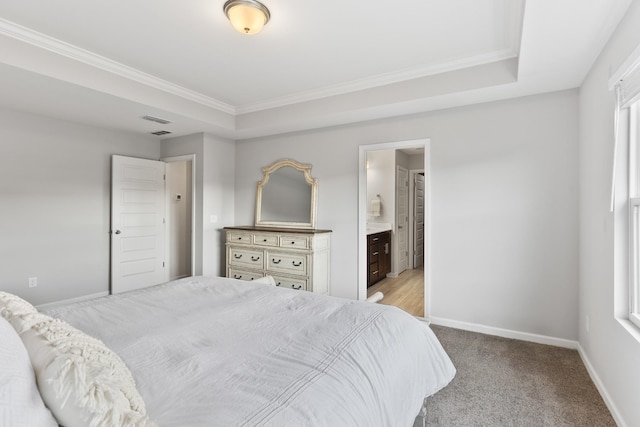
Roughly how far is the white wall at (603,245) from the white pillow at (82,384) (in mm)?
2217

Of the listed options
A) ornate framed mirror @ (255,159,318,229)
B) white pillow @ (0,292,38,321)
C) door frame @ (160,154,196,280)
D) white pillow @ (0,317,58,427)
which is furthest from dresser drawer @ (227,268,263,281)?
white pillow @ (0,317,58,427)

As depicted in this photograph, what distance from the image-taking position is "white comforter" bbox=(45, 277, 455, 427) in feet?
3.09

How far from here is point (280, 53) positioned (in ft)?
9.19

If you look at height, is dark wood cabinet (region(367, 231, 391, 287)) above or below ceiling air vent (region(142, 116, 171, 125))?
below

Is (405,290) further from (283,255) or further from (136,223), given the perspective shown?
(136,223)

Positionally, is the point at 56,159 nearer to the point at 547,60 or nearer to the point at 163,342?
the point at 163,342

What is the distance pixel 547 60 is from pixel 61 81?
12.6ft

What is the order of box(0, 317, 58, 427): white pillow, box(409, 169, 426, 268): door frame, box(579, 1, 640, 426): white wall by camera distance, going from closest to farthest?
box(0, 317, 58, 427): white pillow < box(579, 1, 640, 426): white wall < box(409, 169, 426, 268): door frame

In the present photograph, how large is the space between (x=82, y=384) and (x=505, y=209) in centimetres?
336

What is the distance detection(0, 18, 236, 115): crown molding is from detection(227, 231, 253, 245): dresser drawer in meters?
1.70

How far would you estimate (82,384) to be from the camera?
2.38 ft

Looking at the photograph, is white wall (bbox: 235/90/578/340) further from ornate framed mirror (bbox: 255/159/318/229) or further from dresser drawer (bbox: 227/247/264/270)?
dresser drawer (bbox: 227/247/264/270)

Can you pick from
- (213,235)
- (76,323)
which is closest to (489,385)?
(76,323)

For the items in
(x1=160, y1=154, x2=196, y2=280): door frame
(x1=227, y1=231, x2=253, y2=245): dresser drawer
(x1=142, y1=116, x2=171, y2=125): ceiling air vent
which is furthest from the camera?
(x1=160, y1=154, x2=196, y2=280): door frame
